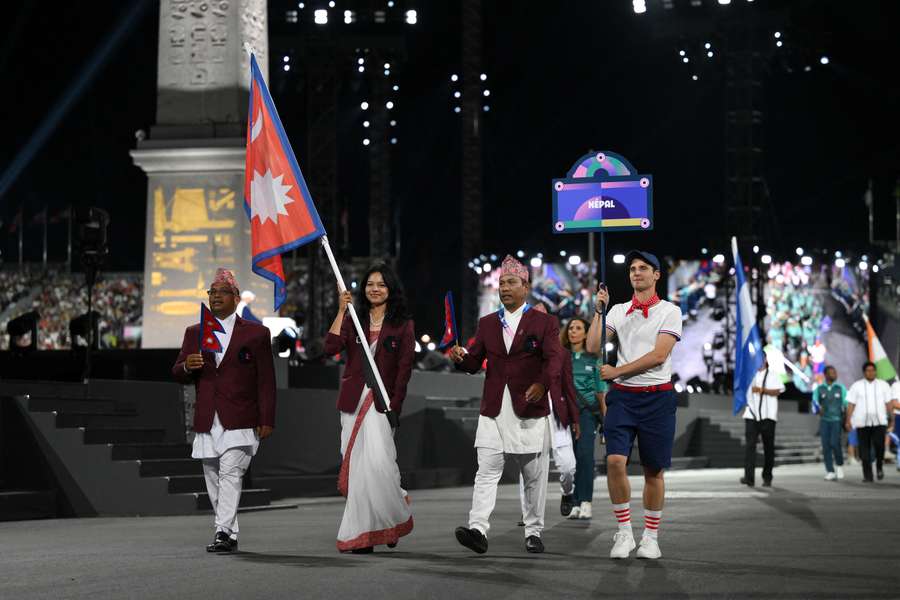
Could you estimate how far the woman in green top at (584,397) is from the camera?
578 inches

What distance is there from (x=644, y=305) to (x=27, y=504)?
8.08 m

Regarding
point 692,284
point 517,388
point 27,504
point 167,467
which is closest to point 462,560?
point 517,388

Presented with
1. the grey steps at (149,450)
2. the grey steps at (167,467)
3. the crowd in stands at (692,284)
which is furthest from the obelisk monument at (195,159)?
the crowd in stands at (692,284)

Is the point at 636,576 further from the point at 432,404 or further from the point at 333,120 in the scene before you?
the point at 333,120

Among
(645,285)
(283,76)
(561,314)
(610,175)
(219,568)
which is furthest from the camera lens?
(561,314)

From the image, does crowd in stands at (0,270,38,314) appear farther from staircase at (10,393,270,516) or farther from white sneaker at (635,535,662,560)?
white sneaker at (635,535,662,560)

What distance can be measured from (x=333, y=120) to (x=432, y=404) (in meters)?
18.0

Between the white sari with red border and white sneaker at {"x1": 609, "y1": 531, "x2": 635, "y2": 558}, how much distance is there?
1.47 meters

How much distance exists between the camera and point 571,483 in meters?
14.6

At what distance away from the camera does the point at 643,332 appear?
1003 cm

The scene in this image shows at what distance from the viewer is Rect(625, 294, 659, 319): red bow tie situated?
10.1 metres

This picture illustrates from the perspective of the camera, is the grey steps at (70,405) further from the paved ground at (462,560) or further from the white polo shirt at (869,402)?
the white polo shirt at (869,402)

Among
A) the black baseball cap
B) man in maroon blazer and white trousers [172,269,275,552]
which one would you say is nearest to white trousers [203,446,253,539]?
man in maroon blazer and white trousers [172,269,275,552]

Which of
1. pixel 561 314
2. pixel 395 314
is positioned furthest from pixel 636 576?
pixel 561 314
